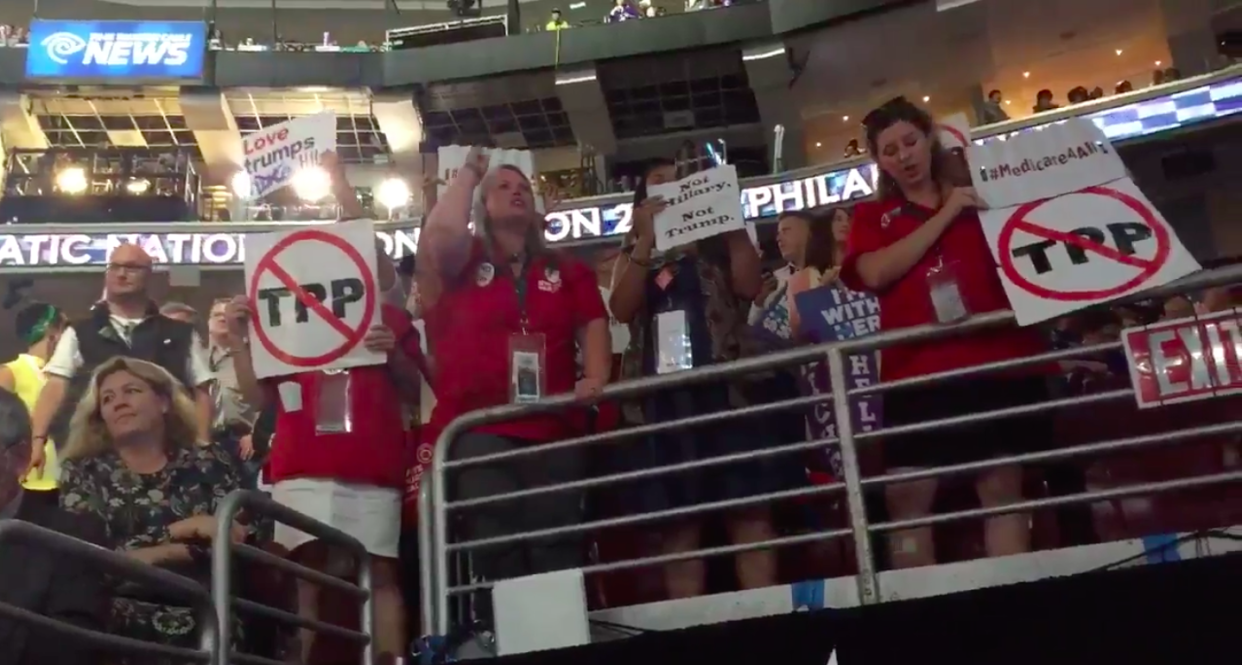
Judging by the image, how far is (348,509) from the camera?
11.0 feet

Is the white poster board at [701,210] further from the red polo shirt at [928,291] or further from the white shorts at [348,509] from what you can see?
the white shorts at [348,509]

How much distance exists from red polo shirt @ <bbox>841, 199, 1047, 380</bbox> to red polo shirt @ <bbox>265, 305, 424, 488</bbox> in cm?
138

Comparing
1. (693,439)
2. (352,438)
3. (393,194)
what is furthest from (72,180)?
(693,439)

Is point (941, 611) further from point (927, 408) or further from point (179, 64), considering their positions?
point (179, 64)

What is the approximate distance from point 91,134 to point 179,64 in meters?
2.54

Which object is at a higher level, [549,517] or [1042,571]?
[549,517]

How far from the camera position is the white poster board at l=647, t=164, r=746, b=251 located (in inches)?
130

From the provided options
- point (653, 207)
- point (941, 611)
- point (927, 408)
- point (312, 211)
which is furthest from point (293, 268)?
point (312, 211)

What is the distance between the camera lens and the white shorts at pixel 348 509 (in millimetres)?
3303

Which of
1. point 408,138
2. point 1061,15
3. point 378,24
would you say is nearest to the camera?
point 1061,15

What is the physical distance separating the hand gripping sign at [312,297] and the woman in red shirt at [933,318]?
55.7 inches

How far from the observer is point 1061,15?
48.2 feet

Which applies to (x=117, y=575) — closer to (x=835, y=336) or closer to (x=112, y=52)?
(x=835, y=336)

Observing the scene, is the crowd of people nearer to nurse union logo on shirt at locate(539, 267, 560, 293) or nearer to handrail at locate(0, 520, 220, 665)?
nurse union logo on shirt at locate(539, 267, 560, 293)
